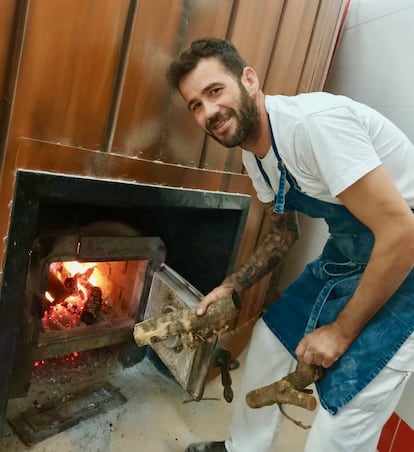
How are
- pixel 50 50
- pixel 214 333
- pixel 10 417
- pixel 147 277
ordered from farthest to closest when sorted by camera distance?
pixel 147 277, pixel 10 417, pixel 214 333, pixel 50 50

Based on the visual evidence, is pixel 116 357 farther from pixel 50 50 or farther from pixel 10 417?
pixel 50 50

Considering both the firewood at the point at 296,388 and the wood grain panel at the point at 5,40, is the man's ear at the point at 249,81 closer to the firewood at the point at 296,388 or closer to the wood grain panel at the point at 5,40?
the wood grain panel at the point at 5,40

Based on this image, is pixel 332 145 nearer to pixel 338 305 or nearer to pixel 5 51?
pixel 338 305

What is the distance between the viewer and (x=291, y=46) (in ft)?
5.32

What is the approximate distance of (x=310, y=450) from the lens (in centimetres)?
112

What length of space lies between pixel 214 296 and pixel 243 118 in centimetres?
58

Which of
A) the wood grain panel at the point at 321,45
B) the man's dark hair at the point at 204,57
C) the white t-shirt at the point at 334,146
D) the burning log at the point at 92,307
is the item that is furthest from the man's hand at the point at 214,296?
the wood grain panel at the point at 321,45

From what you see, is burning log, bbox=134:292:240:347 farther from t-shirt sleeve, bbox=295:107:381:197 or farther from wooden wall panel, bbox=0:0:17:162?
wooden wall panel, bbox=0:0:17:162

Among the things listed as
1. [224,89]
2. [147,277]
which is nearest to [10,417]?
[147,277]

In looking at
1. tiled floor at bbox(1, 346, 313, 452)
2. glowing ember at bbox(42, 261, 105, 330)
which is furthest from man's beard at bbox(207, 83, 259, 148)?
tiled floor at bbox(1, 346, 313, 452)

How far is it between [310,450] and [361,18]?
2.05 metres

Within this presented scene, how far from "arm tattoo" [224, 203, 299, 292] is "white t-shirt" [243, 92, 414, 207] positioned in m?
0.33

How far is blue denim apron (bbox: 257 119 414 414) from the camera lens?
1.02 meters

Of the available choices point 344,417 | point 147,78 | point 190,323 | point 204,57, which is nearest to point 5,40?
point 147,78
